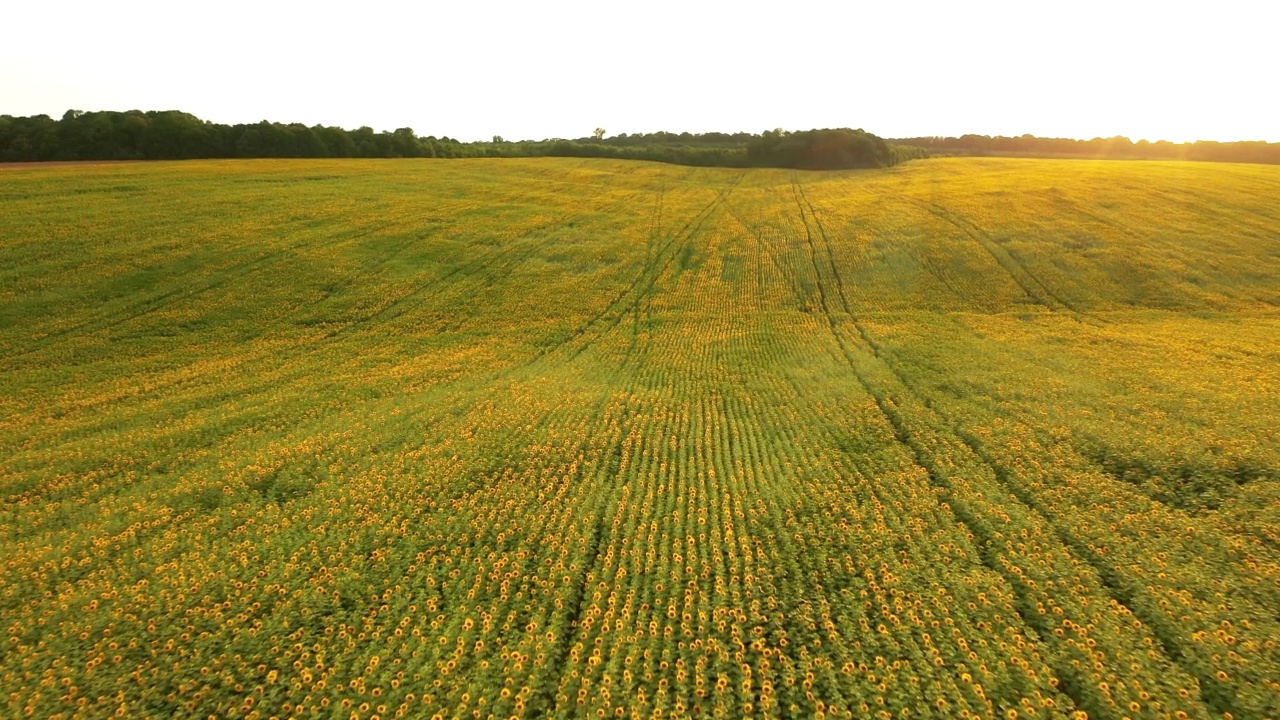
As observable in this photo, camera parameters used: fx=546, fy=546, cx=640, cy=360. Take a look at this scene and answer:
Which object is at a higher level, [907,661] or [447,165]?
[447,165]

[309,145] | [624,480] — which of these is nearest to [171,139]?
[309,145]

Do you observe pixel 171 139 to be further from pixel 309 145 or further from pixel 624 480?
pixel 624 480

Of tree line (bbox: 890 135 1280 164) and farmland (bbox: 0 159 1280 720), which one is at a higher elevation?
tree line (bbox: 890 135 1280 164)

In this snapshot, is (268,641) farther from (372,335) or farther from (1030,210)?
(1030,210)

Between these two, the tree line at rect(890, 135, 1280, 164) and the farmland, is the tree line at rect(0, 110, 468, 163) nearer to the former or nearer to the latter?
the farmland

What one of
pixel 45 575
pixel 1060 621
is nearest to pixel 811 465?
pixel 1060 621

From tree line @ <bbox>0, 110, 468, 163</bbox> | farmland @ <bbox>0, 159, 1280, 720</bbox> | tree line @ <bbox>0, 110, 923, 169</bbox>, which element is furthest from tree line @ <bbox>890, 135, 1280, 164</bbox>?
tree line @ <bbox>0, 110, 468, 163</bbox>
